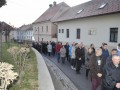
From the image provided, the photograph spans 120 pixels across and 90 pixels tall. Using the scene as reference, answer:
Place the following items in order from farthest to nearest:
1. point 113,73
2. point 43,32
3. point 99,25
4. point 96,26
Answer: point 43,32 → point 96,26 → point 99,25 → point 113,73

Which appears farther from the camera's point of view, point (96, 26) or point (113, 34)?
point (96, 26)

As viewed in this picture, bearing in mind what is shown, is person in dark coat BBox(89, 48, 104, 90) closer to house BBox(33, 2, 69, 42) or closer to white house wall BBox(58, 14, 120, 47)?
white house wall BBox(58, 14, 120, 47)

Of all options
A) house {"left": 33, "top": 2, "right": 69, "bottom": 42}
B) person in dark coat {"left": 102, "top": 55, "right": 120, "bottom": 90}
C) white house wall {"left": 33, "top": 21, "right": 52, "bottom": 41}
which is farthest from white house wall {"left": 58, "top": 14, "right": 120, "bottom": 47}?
white house wall {"left": 33, "top": 21, "right": 52, "bottom": 41}

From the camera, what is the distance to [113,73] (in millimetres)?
6430

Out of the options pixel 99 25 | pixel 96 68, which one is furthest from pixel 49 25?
pixel 96 68

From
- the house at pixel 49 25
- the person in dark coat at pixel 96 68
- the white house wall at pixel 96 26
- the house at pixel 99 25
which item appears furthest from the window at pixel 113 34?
the house at pixel 49 25

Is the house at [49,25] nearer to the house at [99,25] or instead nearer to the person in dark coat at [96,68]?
the house at [99,25]

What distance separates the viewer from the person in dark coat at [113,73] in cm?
640

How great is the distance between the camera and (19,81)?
8.33m

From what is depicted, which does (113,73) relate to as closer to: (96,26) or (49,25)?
(96,26)

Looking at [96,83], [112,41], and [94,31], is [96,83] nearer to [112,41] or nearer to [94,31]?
[112,41]

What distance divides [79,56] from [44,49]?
14.5m

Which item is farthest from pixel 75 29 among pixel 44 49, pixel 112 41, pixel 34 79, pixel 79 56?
pixel 34 79

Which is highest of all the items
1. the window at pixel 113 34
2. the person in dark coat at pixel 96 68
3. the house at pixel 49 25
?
the house at pixel 49 25
